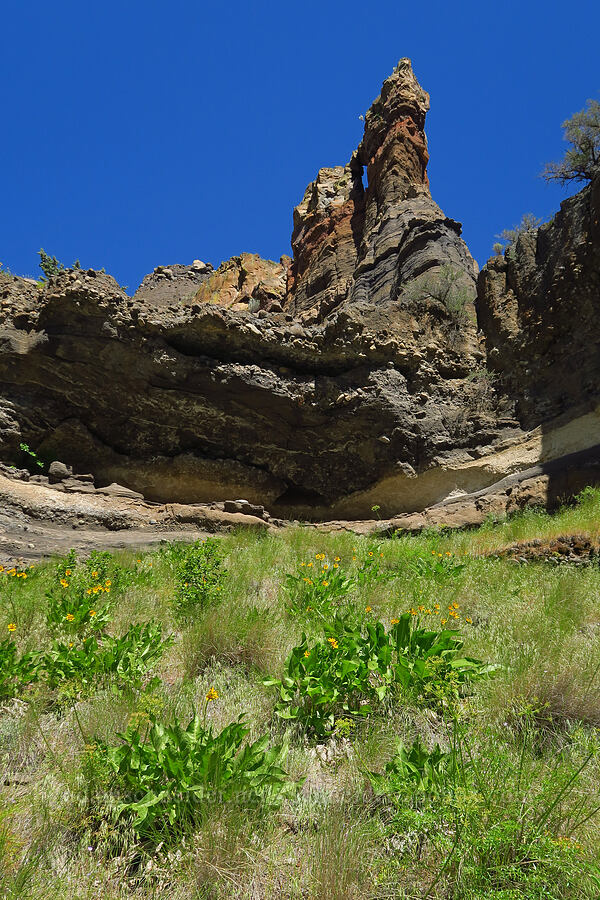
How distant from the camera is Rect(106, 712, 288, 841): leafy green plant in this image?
192cm

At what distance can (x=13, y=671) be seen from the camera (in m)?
2.98

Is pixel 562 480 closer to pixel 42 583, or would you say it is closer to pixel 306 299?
pixel 42 583

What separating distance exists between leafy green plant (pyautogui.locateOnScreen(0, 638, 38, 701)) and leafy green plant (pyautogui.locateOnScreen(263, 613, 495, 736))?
1.59m

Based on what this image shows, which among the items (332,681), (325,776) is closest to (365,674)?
(332,681)

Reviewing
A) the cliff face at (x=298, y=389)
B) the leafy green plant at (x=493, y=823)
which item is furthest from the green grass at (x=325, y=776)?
the cliff face at (x=298, y=389)

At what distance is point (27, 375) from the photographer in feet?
33.3

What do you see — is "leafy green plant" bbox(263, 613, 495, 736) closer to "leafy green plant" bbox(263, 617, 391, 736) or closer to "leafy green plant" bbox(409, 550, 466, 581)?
"leafy green plant" bbox(263, 617, 391, 736)

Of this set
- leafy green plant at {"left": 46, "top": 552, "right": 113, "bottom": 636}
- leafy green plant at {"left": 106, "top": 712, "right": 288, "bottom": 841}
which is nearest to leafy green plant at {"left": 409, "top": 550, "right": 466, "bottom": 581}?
leafy green plant at {"left": 46, "top": 552, "right": 113, "bottom": 636}

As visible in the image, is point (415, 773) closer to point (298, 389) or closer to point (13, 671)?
point (13, 671)

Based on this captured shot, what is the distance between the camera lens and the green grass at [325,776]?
5.46ft

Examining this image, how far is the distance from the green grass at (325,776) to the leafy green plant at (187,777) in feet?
0.11

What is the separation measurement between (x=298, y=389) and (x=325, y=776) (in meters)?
9.36

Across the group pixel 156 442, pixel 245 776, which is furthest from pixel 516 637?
pixel 156 442

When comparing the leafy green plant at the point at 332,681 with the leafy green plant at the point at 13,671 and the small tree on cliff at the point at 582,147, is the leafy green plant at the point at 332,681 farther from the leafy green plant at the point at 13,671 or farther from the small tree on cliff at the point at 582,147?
the small tree on cliff at the point at 582,147
